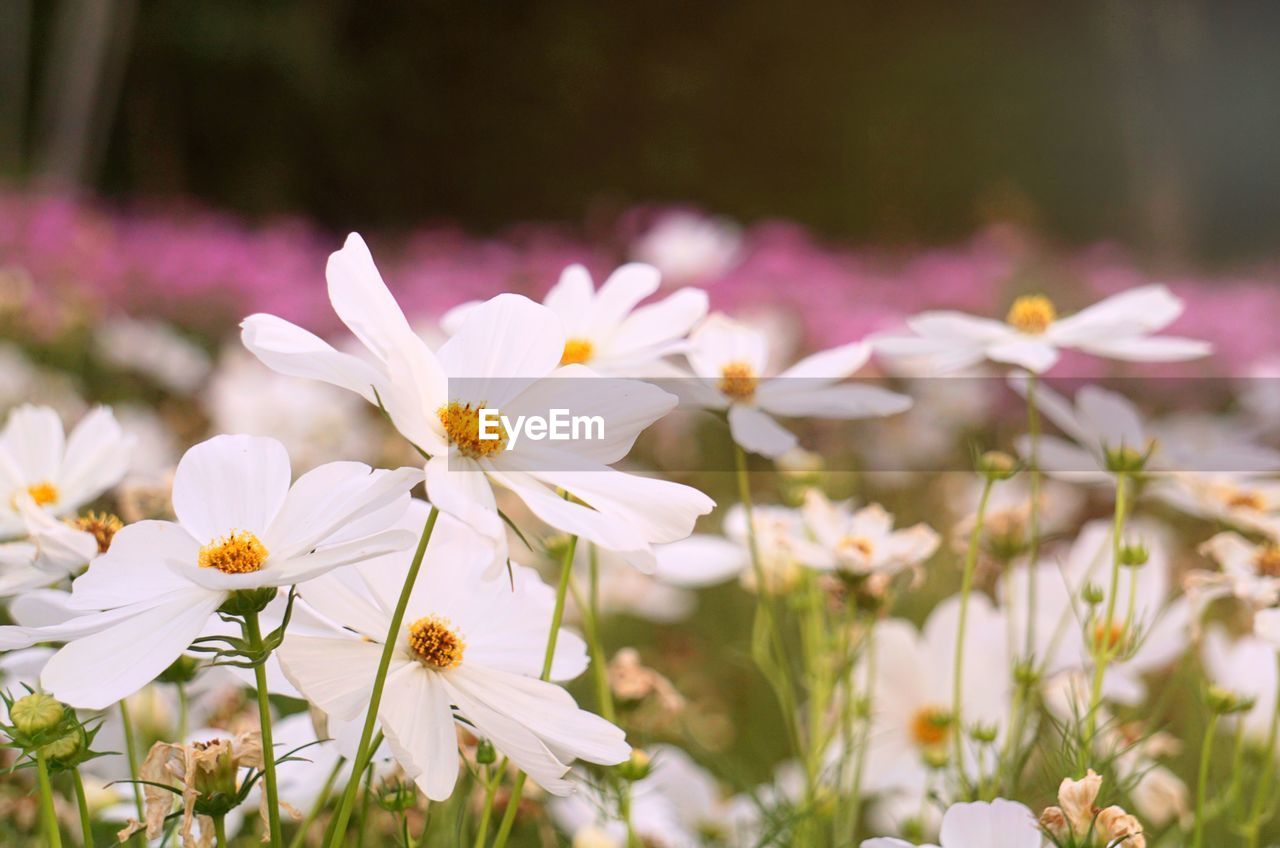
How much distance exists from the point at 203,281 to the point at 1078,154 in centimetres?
478

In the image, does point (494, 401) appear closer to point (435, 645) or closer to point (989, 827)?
point (435, 645)

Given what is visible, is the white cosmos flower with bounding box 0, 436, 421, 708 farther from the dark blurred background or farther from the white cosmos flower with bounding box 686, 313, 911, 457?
the dark blurred background

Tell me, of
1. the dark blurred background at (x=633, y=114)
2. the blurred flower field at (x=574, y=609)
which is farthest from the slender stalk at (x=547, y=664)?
the dark blurred background at (x=633, y=114)

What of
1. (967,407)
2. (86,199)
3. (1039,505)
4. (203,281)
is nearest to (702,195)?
(86,199)

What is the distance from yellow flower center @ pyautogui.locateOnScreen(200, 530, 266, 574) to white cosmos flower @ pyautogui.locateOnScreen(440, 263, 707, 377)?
0.16m

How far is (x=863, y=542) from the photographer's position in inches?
21.4

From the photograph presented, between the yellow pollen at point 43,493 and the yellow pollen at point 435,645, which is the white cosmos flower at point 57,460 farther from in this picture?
the yellow pollen at point 435,645

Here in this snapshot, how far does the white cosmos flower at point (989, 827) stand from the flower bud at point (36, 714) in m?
0.24

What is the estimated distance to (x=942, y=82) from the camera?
623 centimetres

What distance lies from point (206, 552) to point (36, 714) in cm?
7

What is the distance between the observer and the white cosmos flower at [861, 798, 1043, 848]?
0.35m

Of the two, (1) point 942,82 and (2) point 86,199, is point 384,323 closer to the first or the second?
(2) point 86,199

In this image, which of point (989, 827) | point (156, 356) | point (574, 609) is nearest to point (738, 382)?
point (989, 827)

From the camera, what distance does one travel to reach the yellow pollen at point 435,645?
0.36 metres
